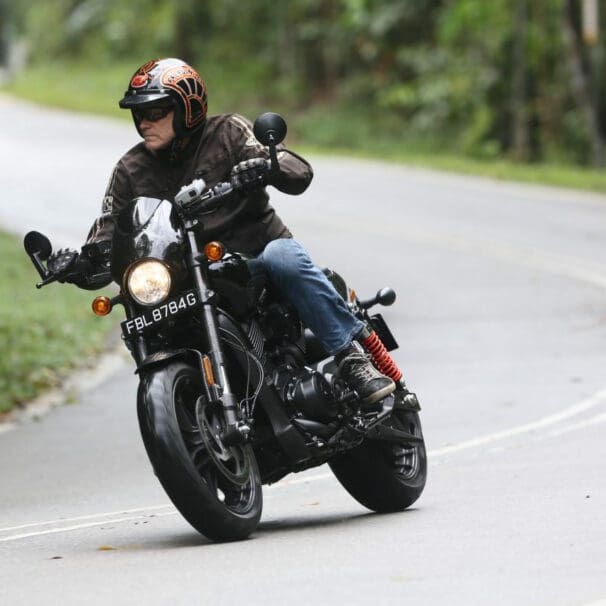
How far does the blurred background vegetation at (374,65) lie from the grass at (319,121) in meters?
0.10

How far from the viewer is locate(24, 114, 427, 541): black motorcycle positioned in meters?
6.92

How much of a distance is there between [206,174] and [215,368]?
3.24 ft

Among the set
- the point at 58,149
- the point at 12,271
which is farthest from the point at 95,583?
the point at 58,149

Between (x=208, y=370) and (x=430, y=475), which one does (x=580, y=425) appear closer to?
(x=430, y=475)

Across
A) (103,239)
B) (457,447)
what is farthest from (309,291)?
(457,447)

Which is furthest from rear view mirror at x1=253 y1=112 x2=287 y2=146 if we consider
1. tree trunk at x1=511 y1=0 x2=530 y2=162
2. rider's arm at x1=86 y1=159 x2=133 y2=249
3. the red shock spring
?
tree trunk at x1=511 y1=0 x2=530 y2=162

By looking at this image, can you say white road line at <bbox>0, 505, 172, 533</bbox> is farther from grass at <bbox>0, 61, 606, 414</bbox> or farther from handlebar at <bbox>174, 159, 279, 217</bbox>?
grass at <bbox>0, 61, 606, 414</bbox>

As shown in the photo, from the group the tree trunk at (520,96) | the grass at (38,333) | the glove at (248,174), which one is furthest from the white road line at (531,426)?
the tree trunk at (520,96)

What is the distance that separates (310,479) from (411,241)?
Result: 13.7 meters

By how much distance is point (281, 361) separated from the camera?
25.0 feet

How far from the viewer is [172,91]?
24.3 feet

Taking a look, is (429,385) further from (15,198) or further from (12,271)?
(15,198)

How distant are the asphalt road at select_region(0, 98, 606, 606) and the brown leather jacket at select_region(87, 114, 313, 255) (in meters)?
1.29

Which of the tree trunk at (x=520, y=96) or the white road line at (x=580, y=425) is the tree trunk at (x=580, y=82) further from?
the white road line at (x=580, y=425)
